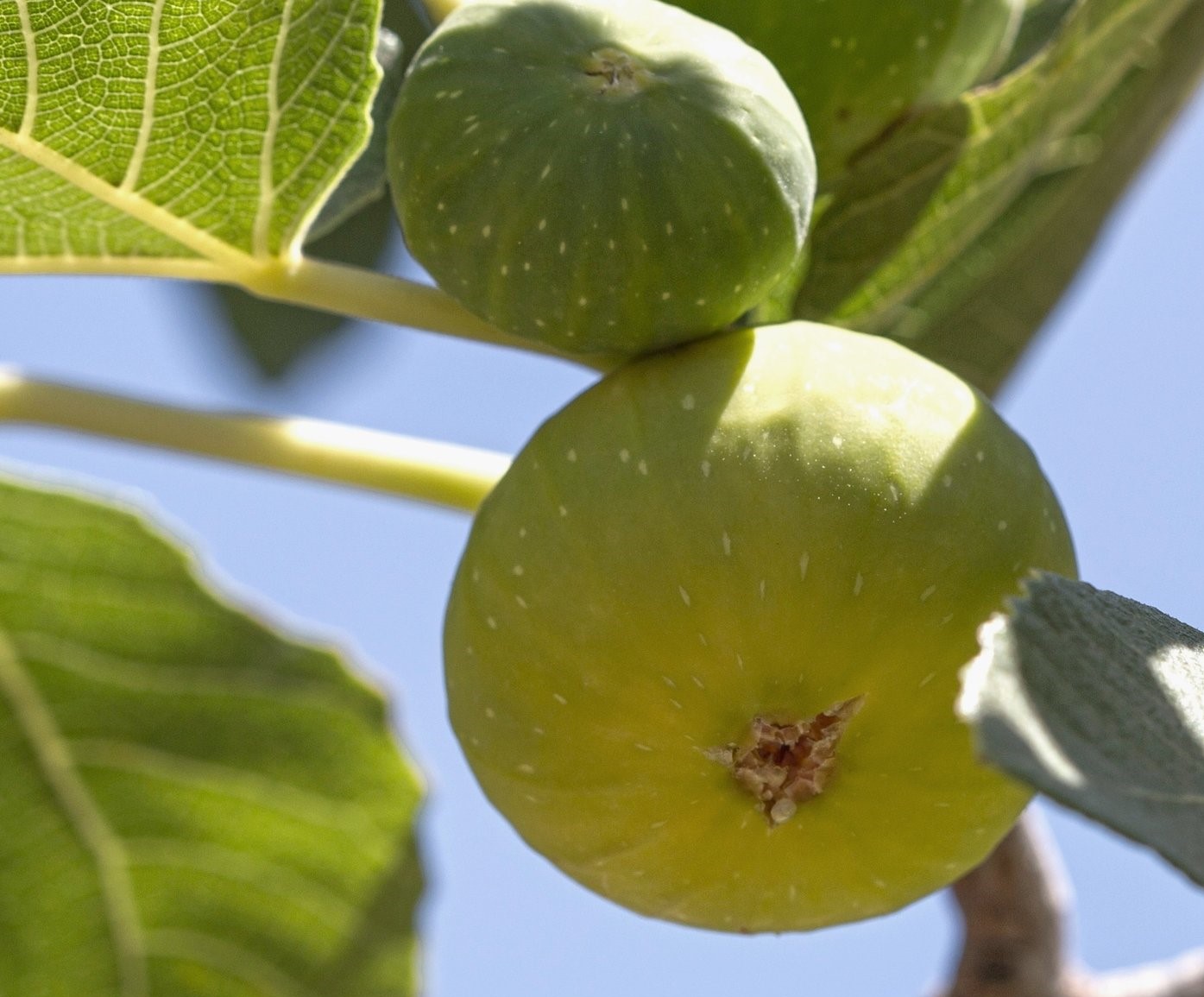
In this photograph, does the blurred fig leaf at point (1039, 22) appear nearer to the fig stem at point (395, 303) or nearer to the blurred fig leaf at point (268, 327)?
the fig stem at point (395, 303)

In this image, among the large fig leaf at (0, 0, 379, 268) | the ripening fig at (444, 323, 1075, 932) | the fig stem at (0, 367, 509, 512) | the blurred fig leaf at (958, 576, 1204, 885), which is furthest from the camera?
the fig stem at (0, 367, 509, 512)

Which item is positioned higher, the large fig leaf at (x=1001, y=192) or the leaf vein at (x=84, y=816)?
the large fig leaf at (x=1001, y=192)

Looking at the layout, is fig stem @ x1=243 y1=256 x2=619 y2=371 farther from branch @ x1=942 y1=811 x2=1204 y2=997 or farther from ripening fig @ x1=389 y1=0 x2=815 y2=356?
branch @ x1=942 y1=811 x2=1204 y2=997

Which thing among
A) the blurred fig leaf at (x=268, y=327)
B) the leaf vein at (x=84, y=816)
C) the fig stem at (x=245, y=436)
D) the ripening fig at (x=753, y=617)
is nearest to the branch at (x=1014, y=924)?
the ripening fig at (x=753, y=617)

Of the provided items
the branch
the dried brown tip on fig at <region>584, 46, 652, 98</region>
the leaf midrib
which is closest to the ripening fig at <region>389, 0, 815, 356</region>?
the dried brown tip on fig at <region>584, 46, 652, 98</region>

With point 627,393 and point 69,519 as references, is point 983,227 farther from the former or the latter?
point 69,519
